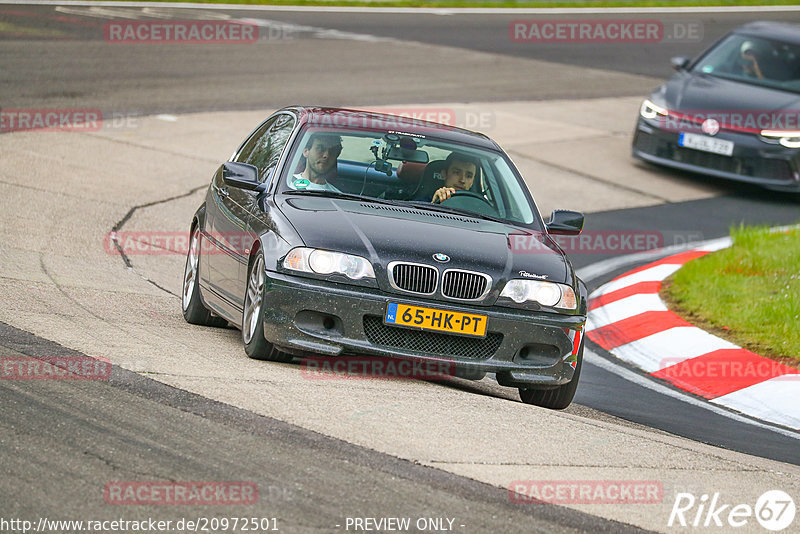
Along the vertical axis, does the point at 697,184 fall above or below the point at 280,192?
below

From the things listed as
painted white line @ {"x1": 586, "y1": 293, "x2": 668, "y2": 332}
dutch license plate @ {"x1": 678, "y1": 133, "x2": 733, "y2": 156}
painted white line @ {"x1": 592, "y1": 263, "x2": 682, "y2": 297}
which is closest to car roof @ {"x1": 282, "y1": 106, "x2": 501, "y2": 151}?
painted white line @ {"x1": 586, "y1": 293, "x2": 668, "y2": 332}

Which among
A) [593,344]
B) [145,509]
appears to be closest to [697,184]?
A: [593,344]

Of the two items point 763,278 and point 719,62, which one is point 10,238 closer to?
point 763,278

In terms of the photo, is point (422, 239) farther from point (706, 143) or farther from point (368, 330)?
point (706, 143)

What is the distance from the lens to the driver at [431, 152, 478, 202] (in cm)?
817

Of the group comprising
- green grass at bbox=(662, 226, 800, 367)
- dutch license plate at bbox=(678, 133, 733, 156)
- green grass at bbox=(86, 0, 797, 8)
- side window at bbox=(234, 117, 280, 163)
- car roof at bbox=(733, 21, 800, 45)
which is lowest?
green grass at bbox=(86, 0, 797, 8)

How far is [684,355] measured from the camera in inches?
378

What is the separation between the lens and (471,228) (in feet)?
25.1

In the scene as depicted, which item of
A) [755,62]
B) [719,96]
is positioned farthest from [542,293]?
[755,62]

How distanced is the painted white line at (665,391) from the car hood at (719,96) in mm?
7777

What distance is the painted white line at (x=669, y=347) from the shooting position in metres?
9.55

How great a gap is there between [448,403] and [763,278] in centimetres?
567

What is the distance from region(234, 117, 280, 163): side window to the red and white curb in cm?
302

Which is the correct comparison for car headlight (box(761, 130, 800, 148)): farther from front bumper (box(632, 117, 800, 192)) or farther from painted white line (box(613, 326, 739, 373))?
painted white line (box(613, 326, 739, 373))
